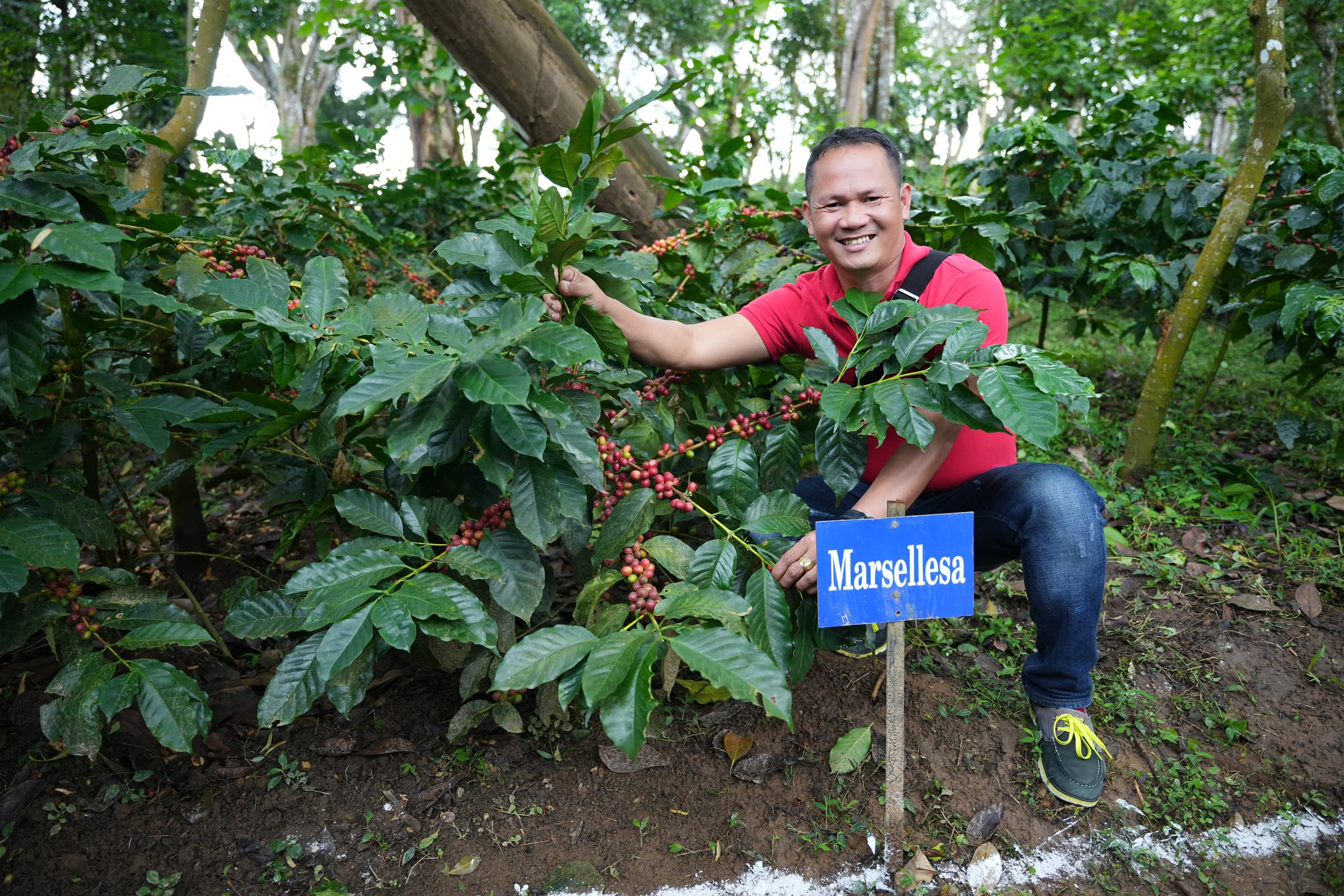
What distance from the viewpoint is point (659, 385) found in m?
1.80

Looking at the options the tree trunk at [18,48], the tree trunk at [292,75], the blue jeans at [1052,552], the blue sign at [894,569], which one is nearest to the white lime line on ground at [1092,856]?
the blue jeans at [1052,552]

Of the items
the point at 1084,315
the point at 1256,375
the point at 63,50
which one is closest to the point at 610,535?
the point at 1084,315

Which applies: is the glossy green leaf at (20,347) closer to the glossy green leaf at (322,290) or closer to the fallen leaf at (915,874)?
the glossy green leaf at (322,290)

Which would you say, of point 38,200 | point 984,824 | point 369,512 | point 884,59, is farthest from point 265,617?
point 884,59

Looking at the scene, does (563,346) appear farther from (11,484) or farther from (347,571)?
(11,484)

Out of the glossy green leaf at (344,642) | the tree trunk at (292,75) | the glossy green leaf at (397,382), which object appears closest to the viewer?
the glossy green leaf at (397,382)

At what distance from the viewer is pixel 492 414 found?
1.19m

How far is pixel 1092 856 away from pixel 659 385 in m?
1.30

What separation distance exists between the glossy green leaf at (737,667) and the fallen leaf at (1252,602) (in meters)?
1.80

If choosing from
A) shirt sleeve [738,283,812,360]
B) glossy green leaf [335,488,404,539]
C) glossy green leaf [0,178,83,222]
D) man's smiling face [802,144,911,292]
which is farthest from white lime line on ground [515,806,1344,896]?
glossy green leaf [0,178,83,222]

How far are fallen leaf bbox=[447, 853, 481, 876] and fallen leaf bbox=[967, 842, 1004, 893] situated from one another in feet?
3.12

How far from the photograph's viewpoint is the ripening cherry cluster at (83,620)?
1.46 metres

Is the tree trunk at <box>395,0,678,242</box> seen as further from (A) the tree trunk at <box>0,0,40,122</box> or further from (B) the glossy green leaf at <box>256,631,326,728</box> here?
(A) the tree trunk at <box>0,0,40,122</box>

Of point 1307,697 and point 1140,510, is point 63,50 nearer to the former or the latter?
point 1140,510
